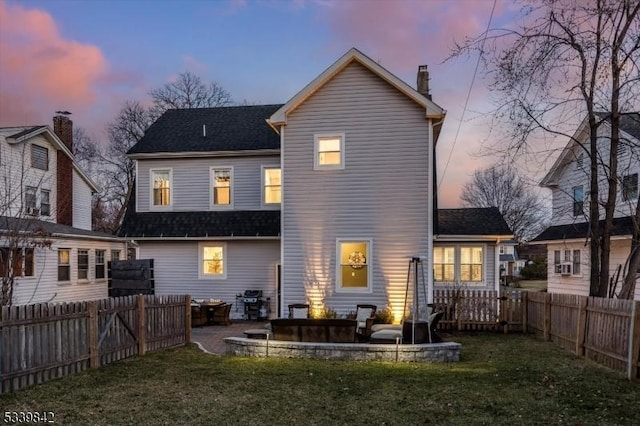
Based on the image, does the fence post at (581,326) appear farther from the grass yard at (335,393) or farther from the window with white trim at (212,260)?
the window with white trim at (212,260)

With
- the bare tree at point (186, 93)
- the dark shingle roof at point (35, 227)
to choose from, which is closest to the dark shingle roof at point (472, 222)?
the dark shingle roof at point (35, 227)

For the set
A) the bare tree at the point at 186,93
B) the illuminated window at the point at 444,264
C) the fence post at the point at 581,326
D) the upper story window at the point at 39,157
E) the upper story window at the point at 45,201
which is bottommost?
the fence post at the point at 581,326

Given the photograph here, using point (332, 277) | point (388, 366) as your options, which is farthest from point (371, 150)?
point (388, 366)

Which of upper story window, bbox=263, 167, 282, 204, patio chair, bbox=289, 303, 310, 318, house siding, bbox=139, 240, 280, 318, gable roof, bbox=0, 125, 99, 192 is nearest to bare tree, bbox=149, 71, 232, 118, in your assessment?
gable roof, bbox=0, 125, 99, 192

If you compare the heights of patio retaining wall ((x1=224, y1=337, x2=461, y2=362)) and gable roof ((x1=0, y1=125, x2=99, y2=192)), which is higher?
gable roof ((x1=0, y1=125, x2=99, y2=192))

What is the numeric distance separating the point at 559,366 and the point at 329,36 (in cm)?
1487

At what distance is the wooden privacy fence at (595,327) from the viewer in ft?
26.5

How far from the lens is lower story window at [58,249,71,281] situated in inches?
751

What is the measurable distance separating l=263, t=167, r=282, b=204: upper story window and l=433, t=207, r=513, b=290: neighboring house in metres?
5.90

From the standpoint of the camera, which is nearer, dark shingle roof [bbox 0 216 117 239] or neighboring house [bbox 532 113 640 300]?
dark shingle roof [bbox 0 216 117 239]

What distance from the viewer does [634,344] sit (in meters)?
7.99

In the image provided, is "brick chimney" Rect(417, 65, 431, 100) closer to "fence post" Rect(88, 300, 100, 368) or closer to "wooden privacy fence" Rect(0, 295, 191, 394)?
"wooden privacy fence" Rect(0, 295, 191, 394)

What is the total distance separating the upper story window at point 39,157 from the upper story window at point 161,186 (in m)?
7.93

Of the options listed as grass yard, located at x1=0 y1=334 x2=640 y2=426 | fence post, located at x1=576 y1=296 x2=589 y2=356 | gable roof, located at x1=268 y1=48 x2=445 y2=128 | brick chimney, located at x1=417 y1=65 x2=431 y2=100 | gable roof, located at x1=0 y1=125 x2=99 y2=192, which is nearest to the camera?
grass yard, located at x1=0 y1=334 x2=640 y2=426
